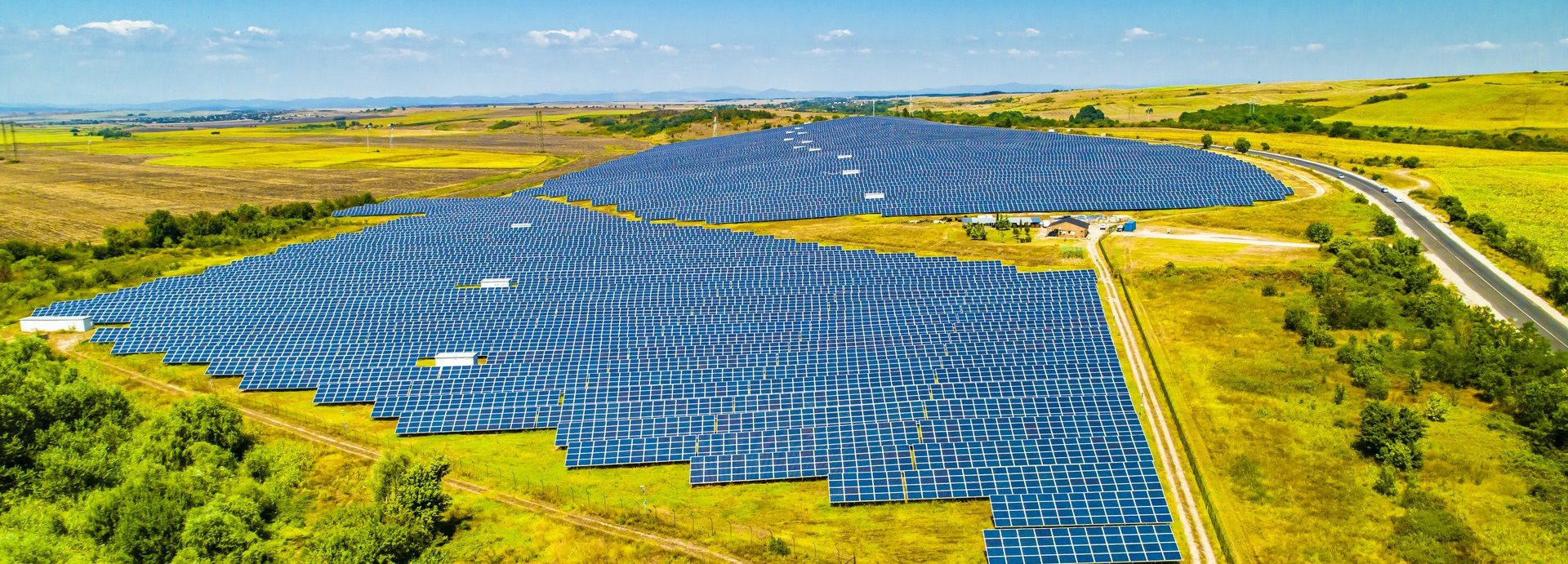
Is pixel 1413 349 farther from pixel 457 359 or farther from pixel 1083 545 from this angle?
pixel 457 359

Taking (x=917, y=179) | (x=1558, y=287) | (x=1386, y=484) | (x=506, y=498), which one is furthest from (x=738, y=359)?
(x=917, y=179)

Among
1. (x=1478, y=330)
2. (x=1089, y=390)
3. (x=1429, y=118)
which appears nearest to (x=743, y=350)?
(x=1089, y=390)

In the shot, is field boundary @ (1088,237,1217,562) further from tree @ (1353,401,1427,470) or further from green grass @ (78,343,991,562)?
green grass @ (78,343,991,562)

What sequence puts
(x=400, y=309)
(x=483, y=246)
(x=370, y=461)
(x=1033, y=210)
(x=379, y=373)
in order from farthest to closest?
(x=1033, y=210) < (x=483, y=246) < (x=400, y=309) < (x=379, y=373) < (x=370, y=461)

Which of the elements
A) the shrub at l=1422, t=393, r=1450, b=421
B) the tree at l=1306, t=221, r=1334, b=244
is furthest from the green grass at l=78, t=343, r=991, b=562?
the tree at l=1306, t=221, r=1334, b=244

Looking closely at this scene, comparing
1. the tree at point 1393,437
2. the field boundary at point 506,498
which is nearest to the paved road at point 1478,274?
the tree at point 1393,437

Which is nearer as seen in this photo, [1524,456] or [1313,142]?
[1524,456]

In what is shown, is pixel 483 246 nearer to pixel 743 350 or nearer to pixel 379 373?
pixel 379 373
